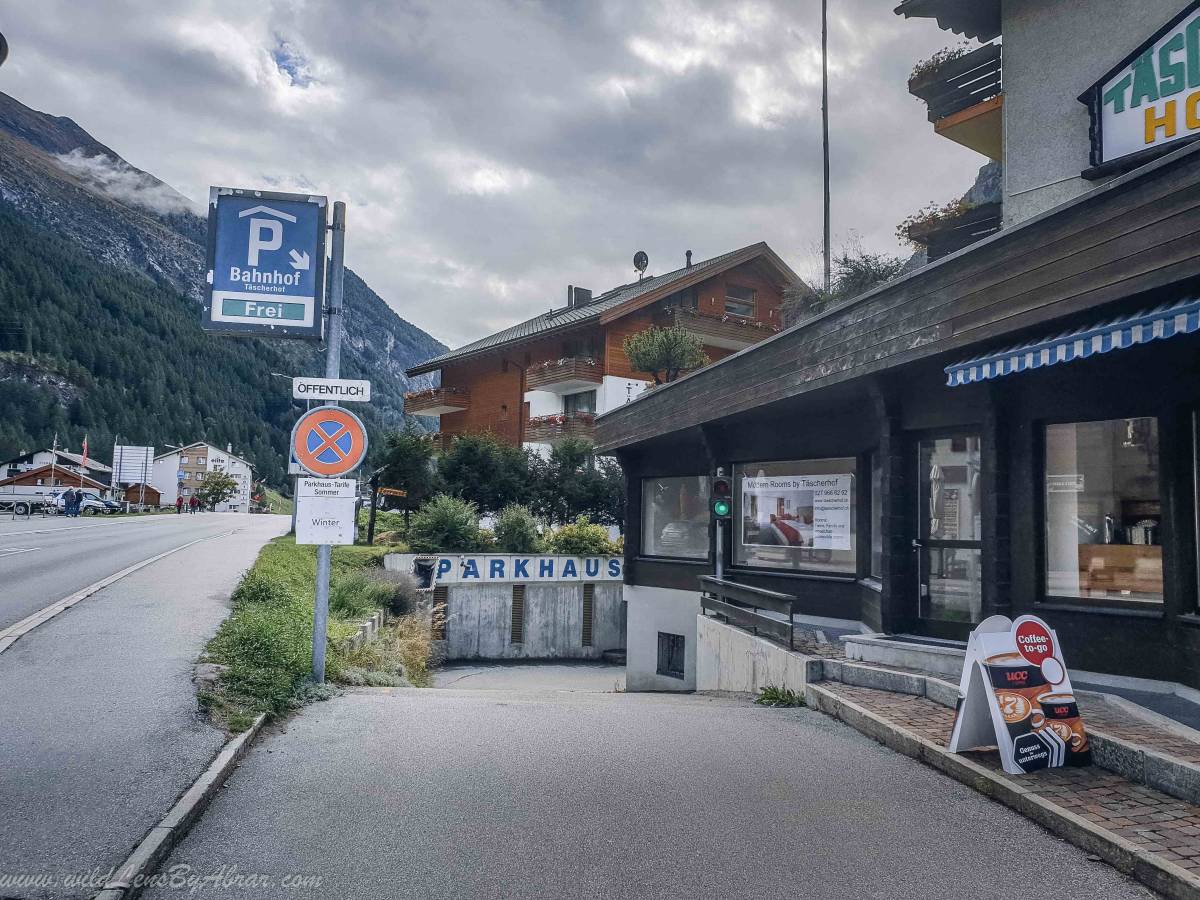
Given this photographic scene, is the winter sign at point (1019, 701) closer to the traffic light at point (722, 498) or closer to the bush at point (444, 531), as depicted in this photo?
the traffic light at point (722, 498)

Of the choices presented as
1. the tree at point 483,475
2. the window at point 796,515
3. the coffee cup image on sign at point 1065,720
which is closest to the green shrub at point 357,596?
the window at point 796,515

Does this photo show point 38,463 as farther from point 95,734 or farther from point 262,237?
point 95,734

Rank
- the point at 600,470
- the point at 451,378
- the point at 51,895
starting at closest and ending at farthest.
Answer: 1. the point at 51,895
2. the point at 600,470
3. the point at 451,378

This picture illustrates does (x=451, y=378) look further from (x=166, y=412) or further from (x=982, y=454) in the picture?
(x=166, y=412)

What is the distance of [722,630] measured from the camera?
13.0 m

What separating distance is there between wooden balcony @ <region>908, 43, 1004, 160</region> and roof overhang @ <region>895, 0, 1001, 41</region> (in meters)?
0.30

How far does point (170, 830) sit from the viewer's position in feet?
14.6

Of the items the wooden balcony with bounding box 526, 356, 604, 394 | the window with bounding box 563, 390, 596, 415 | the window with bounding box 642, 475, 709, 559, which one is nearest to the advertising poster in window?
the window with bounding box 642, 475, 709, 559

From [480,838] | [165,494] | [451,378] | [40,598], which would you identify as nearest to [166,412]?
[165,494]

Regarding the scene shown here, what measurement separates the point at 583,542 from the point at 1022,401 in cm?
1781

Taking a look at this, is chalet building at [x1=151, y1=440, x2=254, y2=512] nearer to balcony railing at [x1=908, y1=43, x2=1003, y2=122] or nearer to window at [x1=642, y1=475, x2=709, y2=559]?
window at [x1=642, y1=475, x2=709, y2=559]

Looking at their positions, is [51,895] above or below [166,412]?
below

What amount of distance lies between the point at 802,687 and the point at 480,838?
18.1 feet

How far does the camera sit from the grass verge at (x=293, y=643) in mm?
7449
